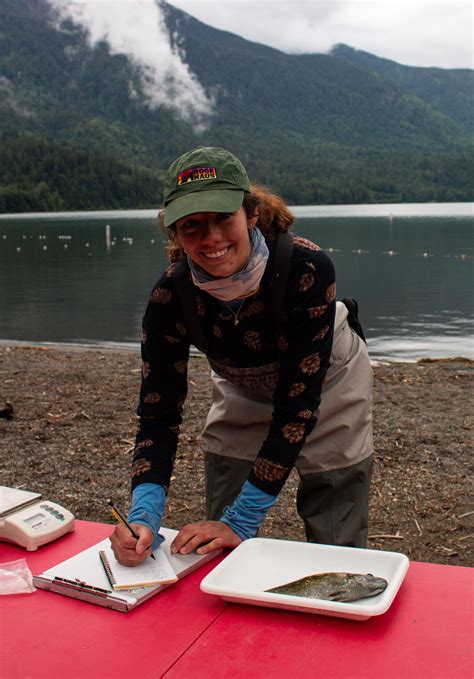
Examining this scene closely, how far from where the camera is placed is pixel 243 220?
7.68 feet

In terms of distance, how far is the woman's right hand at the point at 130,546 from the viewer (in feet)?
7.10

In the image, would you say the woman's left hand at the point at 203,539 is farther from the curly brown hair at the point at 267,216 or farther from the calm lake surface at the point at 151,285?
the calm lake surface at the point at 151,285

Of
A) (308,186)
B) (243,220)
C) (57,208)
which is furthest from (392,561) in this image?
(308,186)

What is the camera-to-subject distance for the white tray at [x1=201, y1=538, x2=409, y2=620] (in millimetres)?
1805

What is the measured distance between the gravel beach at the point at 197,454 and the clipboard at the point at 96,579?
8.78ft

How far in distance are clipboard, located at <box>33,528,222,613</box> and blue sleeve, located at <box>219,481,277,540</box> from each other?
12 cm

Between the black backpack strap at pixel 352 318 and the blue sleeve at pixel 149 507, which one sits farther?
the black backpack strap at pixel 352 318

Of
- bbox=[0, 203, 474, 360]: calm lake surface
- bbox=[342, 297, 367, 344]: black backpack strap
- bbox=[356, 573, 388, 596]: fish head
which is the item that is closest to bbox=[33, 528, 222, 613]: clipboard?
bbox=[356, 573, 388, 596]: fish head

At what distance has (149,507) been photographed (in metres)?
2.43

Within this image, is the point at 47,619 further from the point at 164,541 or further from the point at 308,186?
the point at 308,186

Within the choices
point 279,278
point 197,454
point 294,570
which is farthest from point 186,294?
point 197,454

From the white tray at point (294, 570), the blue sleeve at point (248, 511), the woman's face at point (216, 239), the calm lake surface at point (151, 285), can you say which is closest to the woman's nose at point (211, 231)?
the woman's face at point (216, 239)

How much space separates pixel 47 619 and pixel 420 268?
3489 centimetres

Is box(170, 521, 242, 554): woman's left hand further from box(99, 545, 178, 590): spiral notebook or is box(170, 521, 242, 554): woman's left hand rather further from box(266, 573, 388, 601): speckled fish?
box(266, 573, 388, 601): speckled fish
